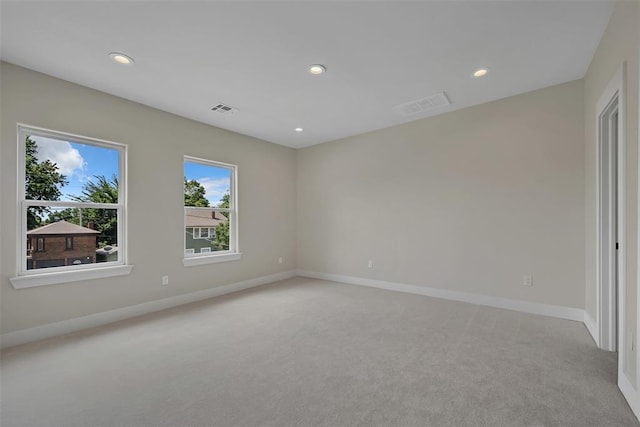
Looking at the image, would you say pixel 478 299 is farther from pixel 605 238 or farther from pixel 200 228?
pixel 200 228

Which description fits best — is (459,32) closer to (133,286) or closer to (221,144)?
(221,144)

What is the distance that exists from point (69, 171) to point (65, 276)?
45.7 inches

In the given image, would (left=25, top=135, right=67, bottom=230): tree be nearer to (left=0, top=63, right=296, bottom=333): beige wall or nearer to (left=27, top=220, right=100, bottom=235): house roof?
(left=27, top=220, right=100, bottom=235): house roof

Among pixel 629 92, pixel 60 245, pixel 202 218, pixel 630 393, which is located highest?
pixel 629 92

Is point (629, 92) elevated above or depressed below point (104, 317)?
above

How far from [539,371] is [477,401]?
0.76 metres

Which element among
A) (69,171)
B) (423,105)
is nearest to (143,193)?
(69,171)

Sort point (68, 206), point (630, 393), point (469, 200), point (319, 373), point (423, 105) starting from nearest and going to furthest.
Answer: point (630, 393) < point (319, 373) < point (68, 206) < point (423, 105) < point (469, 200)

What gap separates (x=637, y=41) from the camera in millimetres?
1684

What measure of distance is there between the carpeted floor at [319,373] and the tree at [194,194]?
1676 millimetres

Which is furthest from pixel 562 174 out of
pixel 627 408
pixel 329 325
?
pixel 329 325

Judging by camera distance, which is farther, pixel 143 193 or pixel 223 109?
pixel 223 109

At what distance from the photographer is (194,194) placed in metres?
4.22

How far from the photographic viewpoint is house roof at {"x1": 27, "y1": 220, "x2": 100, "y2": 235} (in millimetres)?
2828
